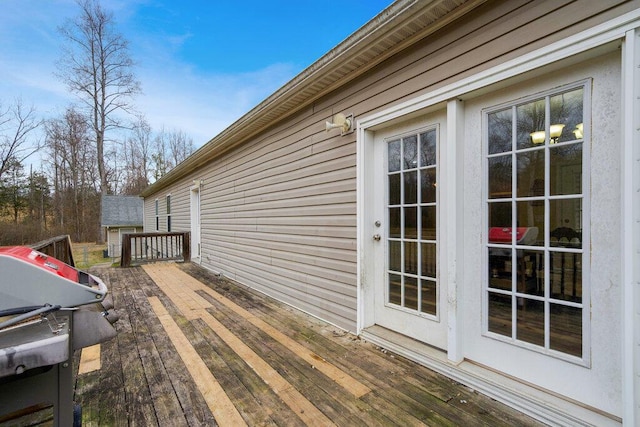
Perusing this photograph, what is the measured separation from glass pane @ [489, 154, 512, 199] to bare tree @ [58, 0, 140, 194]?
1971 centimetres

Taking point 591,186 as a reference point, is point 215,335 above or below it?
below

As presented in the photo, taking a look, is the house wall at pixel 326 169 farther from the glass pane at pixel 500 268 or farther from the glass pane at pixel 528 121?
the glass pane at pixel 500 268

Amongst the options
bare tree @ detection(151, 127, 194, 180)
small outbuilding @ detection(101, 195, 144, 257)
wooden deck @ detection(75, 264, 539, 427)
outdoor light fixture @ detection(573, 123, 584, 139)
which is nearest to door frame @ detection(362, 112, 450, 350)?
wooden deck @ detection(75, 264, 539, 427)

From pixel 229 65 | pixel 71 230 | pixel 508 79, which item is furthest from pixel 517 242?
pixel 71 230

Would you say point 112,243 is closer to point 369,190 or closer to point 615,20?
point 369,190

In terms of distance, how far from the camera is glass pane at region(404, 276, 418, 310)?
2382 mm

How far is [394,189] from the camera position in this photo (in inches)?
101

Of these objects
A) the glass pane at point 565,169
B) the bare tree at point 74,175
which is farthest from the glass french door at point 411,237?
the bare tree at point 74,175

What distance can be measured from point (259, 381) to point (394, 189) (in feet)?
6.00

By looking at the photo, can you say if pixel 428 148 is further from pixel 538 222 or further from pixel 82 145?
pixel 82 145

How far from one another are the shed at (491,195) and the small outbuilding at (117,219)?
61.7 ft

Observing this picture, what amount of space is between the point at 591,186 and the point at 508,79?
77 cm

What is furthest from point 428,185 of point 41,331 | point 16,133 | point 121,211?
point 16,133

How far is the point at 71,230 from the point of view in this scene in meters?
20.7
